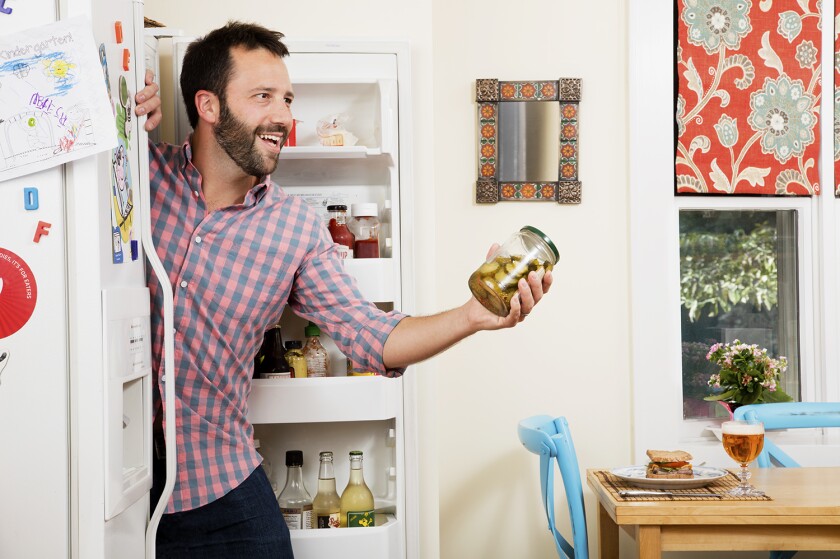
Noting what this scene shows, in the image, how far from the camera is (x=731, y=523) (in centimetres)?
191

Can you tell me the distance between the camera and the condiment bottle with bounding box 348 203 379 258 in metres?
2.08

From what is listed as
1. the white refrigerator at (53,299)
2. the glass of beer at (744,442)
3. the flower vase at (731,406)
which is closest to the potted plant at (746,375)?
the flower vase at (731,406)

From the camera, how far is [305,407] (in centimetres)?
201

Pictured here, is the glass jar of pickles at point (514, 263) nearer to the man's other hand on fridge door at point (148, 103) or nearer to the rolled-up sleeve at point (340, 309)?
the rolled-up sleeve at point (340, 309)

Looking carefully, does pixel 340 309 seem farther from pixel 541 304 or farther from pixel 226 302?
pixel 541 304

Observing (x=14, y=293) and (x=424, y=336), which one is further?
(x=424, y=336)

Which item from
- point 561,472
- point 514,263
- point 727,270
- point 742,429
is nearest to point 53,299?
point 514,263

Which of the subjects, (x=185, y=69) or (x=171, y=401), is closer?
(x=171, y=401)

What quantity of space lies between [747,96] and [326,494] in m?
2.04

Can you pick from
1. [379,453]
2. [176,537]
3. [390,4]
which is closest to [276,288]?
[176,537]

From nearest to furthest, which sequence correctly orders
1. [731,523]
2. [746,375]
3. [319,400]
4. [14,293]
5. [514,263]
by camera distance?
1. [14,293]
2. [514,263]
3. [731,523]
4. [319,400]
5. [746,375]

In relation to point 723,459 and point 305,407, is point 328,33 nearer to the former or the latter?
point 305,407

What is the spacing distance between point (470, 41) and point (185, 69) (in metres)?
1.41

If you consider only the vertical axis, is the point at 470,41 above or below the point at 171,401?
above
